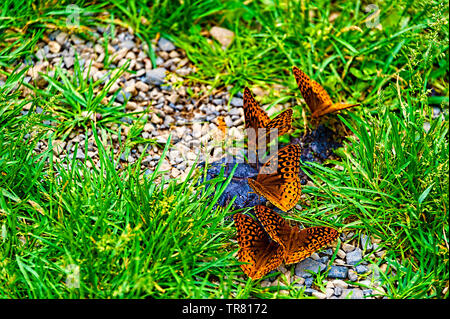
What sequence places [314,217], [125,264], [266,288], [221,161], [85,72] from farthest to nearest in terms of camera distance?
[85,72], [221,161], [314,217], [266,288], [125,264]

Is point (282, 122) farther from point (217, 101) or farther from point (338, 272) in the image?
point (338, 272)

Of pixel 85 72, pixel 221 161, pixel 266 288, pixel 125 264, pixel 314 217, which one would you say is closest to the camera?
pixel 125 264

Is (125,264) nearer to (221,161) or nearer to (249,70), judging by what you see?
(221,161)

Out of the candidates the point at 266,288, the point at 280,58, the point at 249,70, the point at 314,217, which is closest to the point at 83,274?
the point at 266,288

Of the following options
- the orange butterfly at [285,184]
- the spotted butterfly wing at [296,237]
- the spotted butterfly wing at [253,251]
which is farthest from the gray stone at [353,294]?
the orange butterfly at [285,184]

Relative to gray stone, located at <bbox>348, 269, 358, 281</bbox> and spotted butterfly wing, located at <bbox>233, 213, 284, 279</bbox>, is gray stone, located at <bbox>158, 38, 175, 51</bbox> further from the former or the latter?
gray stone, located at <bbox>348, 269, 358, 281</bbox>
